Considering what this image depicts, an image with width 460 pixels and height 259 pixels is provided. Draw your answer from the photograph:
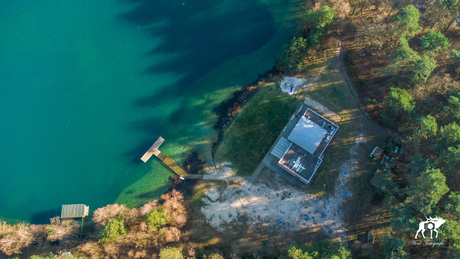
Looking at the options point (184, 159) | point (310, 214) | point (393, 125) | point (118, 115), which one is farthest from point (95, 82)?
point (393, 125)

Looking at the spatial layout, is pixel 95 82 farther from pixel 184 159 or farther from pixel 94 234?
pixel 94 234

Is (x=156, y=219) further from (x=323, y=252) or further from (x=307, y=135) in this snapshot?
(x=307, y=135)

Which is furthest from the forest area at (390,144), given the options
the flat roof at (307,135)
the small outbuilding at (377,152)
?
the flat roof at (307,135)

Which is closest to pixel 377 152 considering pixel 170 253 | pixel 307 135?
pixel 307 135

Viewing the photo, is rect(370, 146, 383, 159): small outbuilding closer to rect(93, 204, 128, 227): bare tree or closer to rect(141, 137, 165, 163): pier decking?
rect(141, 137, 165, 163): pier decking

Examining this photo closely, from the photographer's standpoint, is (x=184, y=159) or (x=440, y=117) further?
(x=184, y=159)

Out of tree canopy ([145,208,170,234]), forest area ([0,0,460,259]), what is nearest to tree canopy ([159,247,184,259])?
forest area ([0,0,460,259])
